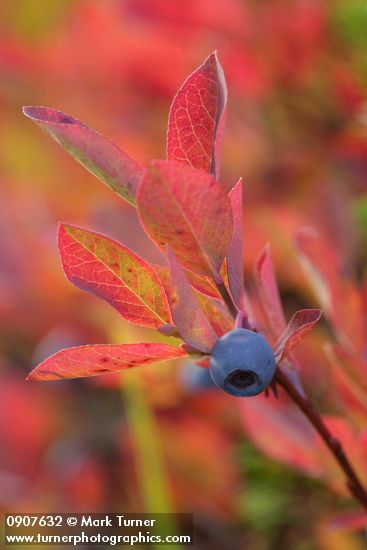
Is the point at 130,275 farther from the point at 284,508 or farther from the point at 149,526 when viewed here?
the point at 284,508

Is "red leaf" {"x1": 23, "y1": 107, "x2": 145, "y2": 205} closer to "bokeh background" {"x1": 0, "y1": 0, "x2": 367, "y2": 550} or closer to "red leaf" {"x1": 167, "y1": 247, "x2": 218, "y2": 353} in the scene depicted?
"red leaf" {"x1": 167, "y1": 247, "x2": 218, "y2": 353}

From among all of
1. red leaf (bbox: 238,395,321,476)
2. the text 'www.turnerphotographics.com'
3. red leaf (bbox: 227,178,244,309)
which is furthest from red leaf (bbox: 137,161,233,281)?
the text 'www.turnerphotographics.com'

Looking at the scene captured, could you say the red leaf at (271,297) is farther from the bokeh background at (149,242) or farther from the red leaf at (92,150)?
the bokeh background at (149,242)

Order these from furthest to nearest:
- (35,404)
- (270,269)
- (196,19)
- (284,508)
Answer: (196,19) → (35,404) → (284,508) → (270,269)

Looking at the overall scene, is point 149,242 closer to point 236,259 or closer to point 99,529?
point 99,529

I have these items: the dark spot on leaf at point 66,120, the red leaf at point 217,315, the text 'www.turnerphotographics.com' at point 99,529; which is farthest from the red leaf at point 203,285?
the text 'www.turnerphotographics.com' at point 99,529

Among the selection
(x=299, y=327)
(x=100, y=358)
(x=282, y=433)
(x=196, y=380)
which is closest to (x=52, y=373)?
(x=100, y=358)

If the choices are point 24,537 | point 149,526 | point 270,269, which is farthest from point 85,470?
point 270,269
